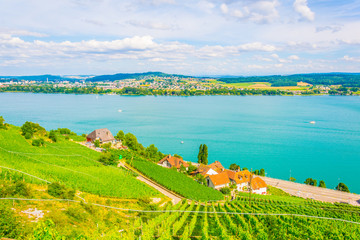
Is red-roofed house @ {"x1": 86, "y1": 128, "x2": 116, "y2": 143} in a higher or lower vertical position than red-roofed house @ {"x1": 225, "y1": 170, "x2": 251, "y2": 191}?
higher

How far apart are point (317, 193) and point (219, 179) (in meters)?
13.6

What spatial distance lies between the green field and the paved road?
13587 mm

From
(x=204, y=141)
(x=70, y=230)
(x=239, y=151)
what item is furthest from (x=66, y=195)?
(x=204, y=141)

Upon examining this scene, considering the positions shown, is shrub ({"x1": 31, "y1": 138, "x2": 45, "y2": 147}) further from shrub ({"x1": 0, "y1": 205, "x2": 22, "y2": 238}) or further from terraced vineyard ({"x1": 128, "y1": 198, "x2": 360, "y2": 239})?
shrub ({"x1": 0, "y1": 205, "x2": 22, "y2": 238})

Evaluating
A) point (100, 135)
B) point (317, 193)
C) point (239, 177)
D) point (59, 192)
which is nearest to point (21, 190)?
point (59, 192)

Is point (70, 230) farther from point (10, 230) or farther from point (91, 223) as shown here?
point (10, 230)

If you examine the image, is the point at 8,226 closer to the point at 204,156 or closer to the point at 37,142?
the point at 37,142

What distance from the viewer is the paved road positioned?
30.3 meters

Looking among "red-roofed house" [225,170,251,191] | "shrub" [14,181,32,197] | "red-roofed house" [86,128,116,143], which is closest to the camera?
"shrub" [14,181,32,197]

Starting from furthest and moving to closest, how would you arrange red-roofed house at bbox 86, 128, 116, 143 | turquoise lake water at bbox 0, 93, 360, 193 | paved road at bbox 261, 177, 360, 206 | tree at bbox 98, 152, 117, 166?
turquoise lake water at bbox 0, 93, 360, 193 < red-roofed house at bbox 86, 128, 116, 143 < paved road at bbox 261, 177, 360, 206 < tree at bbox 98, 152, 117, 166

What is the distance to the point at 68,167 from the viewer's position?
2244 centimetres

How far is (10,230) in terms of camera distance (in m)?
8.82

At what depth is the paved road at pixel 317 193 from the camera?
99.6ft

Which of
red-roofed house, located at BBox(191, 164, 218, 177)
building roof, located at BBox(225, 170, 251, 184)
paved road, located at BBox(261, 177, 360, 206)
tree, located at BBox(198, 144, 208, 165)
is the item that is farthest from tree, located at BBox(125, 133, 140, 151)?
paved road, located at BBox(261, 177, 360, 206)
